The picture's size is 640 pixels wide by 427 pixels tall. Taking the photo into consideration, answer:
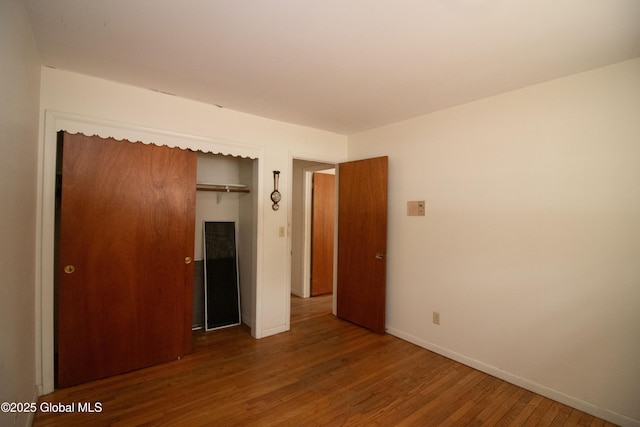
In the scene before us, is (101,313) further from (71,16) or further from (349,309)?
(349,309)

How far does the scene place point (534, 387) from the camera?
2295 millimetres

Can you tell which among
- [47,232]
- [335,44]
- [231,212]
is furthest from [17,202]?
[231,212]

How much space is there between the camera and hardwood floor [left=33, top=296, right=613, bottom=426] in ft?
6.40

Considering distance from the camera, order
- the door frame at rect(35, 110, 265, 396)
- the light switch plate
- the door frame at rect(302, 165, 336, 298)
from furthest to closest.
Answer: the door frame at rect(302, 165, 336, 298) < the light switch plate < the door frame at rect(35, 110, 265, 396)

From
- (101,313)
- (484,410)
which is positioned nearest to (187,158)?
(101,313)

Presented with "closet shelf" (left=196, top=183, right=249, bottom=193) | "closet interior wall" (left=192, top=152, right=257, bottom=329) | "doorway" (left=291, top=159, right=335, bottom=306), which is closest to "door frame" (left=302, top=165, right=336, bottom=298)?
"doorway" (left=291, top=159, right=335, bottom=306)

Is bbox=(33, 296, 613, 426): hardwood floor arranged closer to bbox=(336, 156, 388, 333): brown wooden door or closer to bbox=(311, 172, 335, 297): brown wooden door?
bbox=(336, 156, 388, 333): brown wooden door

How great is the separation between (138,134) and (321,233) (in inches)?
121

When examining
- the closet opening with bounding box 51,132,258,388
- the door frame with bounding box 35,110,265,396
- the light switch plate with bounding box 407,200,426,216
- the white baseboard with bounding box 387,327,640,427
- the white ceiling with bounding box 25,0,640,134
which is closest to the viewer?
the white ceiling with bounding box 25,0,640,134

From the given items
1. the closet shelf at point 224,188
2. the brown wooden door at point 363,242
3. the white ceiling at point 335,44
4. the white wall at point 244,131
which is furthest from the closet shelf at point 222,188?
the brown wooden door at point 363,242

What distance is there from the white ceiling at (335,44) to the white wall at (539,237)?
0.29 meters

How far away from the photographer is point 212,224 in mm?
3510

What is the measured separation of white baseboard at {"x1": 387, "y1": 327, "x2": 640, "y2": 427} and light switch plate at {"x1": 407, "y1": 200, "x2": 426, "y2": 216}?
1.35 meters

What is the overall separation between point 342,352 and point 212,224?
6.82 ft
